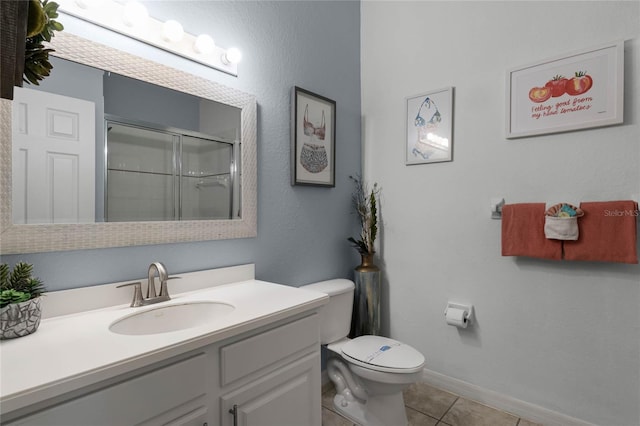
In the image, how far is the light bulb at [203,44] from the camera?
1475 mm

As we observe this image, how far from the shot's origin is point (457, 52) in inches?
80.7

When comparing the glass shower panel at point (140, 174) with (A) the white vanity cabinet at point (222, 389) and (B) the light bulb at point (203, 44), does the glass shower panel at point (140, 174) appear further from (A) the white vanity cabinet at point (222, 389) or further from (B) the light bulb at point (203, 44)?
(A) the white vanity cabinet at point (222, 389)

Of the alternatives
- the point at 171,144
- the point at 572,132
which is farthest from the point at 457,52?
the point at 171,144

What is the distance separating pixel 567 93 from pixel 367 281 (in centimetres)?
150

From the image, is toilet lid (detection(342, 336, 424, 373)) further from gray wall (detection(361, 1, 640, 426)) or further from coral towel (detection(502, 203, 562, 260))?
coral towel (detection(502, 203, 562, 260))

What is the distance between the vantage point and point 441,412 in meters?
1.90

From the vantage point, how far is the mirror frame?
41.3 inches

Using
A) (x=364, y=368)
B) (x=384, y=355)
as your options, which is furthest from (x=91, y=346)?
(x=384, y=355)

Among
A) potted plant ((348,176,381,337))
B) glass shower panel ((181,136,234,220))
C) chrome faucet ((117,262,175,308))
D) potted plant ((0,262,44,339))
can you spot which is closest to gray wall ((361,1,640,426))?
potted plant ((348,176,381,337))

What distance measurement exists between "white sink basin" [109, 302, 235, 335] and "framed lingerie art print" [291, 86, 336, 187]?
0.88 meters

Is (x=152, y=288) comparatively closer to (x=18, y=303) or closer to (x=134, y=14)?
(x=18, y=303)

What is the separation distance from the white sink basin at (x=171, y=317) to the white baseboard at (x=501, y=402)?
156cm

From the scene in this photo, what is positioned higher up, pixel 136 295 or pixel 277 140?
pixel 277 140

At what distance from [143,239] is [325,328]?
43.2 inches
